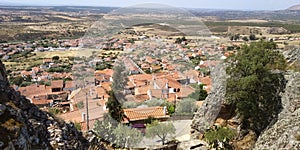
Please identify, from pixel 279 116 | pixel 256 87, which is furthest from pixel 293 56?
pixel 279 116

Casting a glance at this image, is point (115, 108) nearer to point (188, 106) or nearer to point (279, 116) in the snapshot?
point (188, 106)

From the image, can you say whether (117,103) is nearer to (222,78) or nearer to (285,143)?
(222,78)

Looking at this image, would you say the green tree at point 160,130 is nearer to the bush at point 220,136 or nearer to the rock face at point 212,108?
the rock face at point 212,108

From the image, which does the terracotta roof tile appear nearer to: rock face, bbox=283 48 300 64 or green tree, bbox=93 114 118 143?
green tree, bbox=93 114 118 143

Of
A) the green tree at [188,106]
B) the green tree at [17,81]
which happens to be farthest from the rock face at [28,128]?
the green tree at [17,81]

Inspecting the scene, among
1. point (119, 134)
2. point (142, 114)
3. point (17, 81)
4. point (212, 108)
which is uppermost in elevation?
point (212, 108)

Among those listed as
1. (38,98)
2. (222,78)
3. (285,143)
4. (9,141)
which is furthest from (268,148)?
(38,98)

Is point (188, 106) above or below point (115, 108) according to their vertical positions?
below
